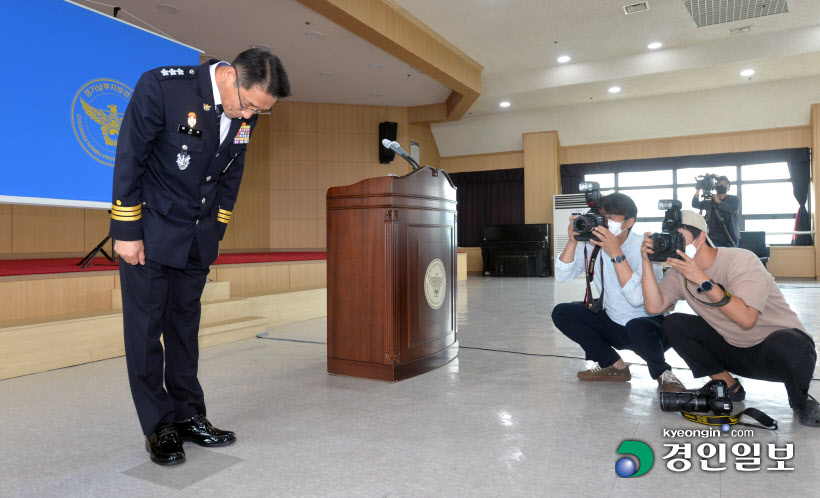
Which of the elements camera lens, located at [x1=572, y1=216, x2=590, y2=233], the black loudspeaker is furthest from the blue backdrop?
the black loudspeaker

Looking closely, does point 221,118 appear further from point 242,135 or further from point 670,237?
point 670,237

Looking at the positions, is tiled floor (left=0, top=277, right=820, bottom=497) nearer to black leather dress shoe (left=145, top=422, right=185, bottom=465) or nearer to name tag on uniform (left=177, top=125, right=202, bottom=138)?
black leather dress shoe (left=145, top=422, right=185, bottom=465)

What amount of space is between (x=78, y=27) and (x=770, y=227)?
35.2 feet

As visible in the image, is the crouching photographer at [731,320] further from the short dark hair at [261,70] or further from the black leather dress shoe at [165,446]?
the black leather dress shoe at [165,446]

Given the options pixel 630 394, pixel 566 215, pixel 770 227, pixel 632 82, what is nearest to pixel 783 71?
pixel 632 82

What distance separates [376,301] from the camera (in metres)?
2.37

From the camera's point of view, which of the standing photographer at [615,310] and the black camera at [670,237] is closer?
the black camera at [670,237]

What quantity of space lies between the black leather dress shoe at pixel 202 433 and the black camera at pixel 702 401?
1532mm

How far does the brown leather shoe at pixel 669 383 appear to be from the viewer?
6.78 feet

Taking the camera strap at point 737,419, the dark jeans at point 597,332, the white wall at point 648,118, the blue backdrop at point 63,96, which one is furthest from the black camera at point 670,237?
the white wall at point 648,118

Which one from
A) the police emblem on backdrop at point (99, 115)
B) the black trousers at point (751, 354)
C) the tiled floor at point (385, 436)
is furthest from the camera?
the police emblem on backdrop at point (99, 115)

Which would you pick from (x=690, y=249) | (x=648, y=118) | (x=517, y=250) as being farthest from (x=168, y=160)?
(x=648, y=118)

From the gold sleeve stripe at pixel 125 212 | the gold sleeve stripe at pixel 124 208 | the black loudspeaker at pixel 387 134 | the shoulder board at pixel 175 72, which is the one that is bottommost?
the gold sleeve stripe at pixel 125 212

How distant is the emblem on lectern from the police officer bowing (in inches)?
46.8
